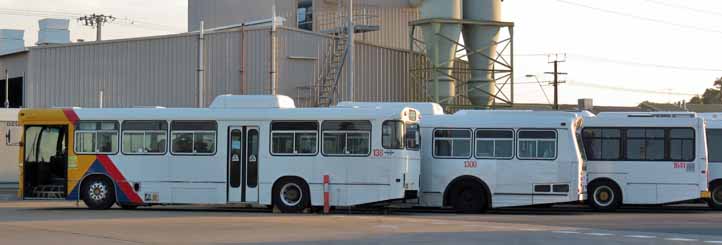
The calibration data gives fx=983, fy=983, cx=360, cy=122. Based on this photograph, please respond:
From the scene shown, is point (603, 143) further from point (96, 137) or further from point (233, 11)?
point (233, 11)

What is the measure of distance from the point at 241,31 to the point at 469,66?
31.3 feet

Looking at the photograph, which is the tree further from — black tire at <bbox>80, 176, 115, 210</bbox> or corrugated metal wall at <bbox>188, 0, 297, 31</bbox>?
black tire at <bbox>80, 176, 115, 210</bbox>

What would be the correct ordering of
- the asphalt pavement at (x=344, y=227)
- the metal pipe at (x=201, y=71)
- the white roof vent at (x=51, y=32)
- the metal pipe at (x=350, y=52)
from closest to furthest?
1. the asphalt pavement at (x=344, y=227)
2. the metal pipe at (x=350, y=52)
3. the metal pipe at (x=201, y=71)
4. the white roof vent at (x=51, y=32)

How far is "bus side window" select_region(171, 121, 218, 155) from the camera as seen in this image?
24.7 m

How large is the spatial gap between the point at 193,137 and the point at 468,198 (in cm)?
716

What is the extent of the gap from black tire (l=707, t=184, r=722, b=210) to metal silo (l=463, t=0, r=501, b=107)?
1479 cm

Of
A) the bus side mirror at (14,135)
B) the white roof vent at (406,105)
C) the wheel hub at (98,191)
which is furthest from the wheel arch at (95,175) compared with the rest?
the white roof vent at (406,105)

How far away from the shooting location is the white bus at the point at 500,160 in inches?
968

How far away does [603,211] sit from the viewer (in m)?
26.5

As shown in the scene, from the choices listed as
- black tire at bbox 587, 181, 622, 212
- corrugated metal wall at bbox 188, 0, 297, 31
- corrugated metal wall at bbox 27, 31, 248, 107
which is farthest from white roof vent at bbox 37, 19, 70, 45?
black tire at bbox 587, 181, 622, 212

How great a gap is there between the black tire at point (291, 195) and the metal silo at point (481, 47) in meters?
18.0

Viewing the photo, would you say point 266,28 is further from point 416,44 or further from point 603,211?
point 603,211

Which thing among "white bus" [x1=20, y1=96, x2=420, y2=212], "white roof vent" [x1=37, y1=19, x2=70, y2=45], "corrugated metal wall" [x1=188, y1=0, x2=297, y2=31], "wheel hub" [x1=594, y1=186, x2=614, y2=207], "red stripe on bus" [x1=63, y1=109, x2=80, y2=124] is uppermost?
"corrugated metal wall" [x1=188, y1=0, x2=297, y2=31]

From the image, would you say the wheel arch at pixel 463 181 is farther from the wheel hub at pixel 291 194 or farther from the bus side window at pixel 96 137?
the bus side window at pixel 96 137
